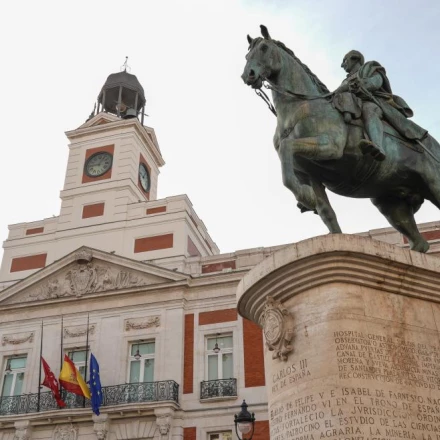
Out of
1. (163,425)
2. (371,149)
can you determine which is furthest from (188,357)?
(371,149)

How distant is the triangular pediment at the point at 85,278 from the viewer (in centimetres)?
2367

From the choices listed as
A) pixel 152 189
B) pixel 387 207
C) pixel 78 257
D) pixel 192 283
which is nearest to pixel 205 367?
pixel 192 283

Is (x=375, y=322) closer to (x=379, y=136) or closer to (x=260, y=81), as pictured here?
(x=379, y=136)

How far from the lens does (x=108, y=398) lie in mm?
21562

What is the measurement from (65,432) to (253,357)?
23.6ft

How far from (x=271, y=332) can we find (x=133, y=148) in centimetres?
2544

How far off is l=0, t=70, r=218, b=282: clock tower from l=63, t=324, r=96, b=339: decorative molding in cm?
369

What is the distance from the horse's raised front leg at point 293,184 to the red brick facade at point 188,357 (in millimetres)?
17052

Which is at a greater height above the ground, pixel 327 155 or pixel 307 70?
pixel 307 70

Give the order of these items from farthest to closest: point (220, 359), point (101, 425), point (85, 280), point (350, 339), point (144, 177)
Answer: point (144, 177) → point (85, 280) → point (220, 359) → point (101, 425) → point (350, 339)

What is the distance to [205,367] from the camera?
21969mm

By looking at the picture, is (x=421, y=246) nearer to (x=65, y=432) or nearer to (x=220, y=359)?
(x=220, y=359)

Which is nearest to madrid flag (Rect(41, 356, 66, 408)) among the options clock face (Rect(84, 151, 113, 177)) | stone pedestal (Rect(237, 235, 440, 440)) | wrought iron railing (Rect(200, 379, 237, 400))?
wrought iron railing (Rect(200, 379, 237, 400))

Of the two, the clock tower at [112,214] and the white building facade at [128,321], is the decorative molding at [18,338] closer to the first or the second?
the white building facade at [128,321]
